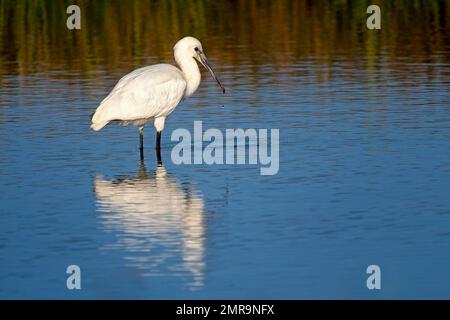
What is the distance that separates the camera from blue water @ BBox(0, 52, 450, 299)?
10445mm

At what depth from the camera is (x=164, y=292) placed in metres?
10.1

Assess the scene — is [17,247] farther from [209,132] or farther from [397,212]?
[209,132]

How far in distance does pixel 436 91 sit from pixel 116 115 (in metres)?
5.57

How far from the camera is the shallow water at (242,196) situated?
34.4 feet

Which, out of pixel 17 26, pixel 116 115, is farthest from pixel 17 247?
pixel 17 26

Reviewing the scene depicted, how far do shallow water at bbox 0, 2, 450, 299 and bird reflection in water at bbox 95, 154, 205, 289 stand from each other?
0.02 m

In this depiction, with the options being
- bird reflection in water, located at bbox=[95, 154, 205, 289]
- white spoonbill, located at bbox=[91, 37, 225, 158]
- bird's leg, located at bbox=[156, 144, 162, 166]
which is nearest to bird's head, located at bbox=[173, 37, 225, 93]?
white spoonbill, located at bbox=[91, 37, 225, 158]

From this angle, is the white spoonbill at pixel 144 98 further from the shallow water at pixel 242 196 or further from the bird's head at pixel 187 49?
the shallow water at pixel 242 196

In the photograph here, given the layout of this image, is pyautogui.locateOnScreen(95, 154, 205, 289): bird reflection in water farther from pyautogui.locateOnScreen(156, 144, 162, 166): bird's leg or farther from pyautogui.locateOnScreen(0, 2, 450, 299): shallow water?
pyautogui.locateOnScreen(156, 144, 162, 166): bird's leg

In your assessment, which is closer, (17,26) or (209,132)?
(209,132)

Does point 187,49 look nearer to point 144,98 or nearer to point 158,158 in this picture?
point 144,98

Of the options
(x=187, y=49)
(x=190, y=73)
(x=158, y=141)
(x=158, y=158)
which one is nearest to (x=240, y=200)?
(x=158, y=158)

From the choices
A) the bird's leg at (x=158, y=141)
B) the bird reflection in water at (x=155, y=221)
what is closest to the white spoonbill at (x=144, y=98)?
the bird's leg at (x=158, y=141)
